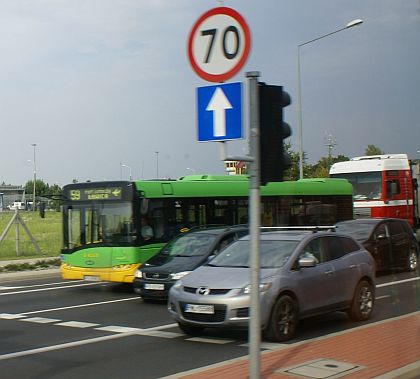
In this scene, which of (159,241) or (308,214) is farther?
(308,214)

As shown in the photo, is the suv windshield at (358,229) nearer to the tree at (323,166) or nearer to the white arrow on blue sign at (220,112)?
the white arrow on blue sign at (220,112)

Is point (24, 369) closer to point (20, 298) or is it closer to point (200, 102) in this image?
point (200, 102)

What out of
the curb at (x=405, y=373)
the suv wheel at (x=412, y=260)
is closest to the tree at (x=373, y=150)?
the suv wheel at (x=412, y=260)

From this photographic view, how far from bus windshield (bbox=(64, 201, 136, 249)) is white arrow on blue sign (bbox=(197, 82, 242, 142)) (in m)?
10.0

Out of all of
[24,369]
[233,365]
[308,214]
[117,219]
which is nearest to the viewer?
[233,365]

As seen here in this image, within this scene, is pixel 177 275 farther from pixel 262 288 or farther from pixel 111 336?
pixel 262 288

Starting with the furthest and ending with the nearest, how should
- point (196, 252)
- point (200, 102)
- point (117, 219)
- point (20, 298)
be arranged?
point (117, 219), point (20, 298), point (196, 252), point (200, 102)

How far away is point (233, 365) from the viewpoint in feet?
22.8

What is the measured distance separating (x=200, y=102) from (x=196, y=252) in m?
8.07

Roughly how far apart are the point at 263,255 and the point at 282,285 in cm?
91

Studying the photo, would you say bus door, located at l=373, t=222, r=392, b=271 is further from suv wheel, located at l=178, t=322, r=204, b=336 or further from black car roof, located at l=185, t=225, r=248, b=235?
suv wheel, located at l=178, t=322, r=204, b=336

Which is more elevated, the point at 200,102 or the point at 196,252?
the point at 200,102

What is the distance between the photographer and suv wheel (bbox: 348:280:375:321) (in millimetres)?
10508

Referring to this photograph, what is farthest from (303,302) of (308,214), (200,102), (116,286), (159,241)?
(308,214)
